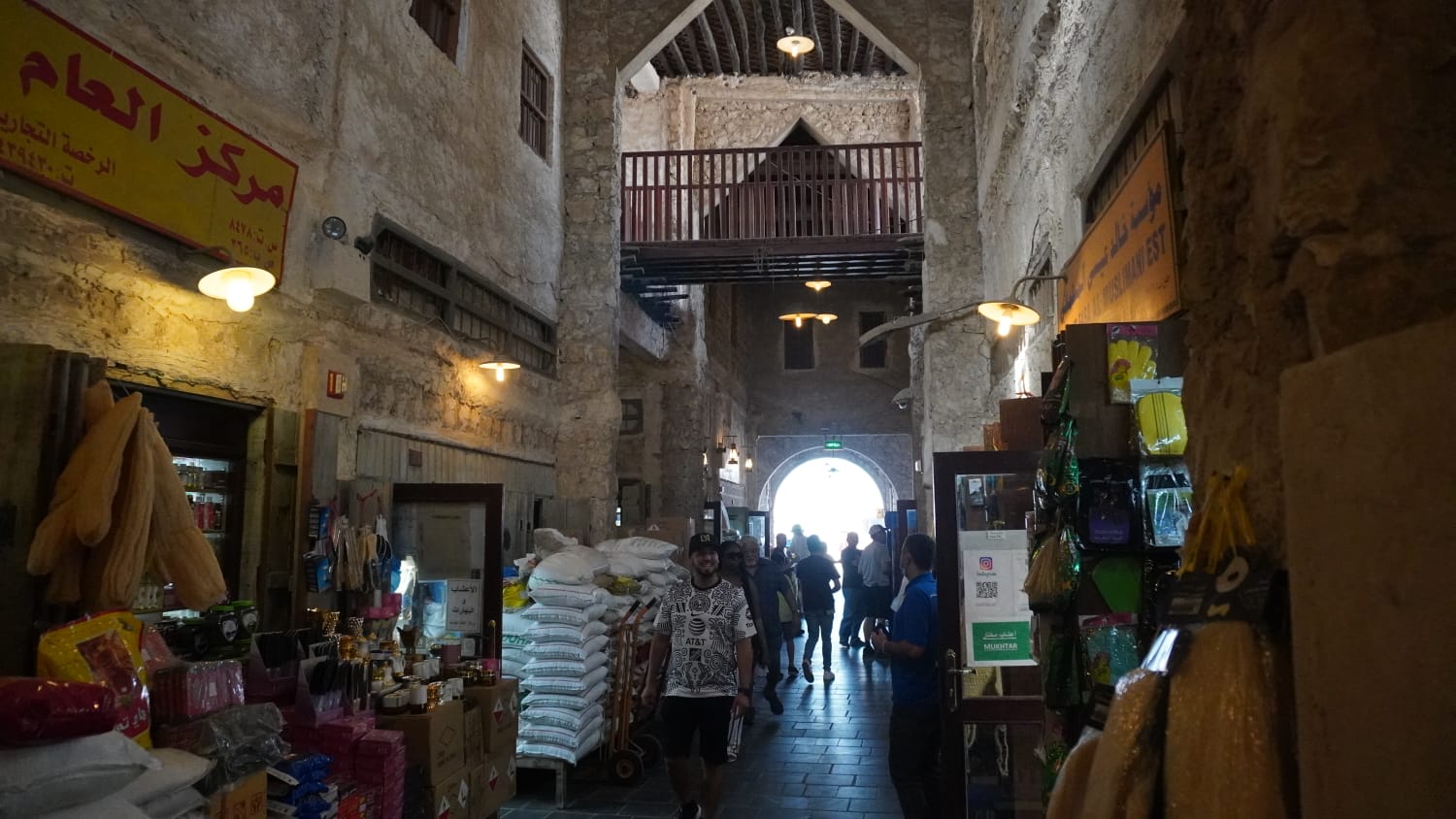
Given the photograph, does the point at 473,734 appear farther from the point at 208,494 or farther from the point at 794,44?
the point at 794,44

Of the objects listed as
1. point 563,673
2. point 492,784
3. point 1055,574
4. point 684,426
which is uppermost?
point 684,426

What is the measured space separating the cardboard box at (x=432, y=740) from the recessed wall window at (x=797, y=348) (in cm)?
1750

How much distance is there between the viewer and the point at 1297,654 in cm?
105

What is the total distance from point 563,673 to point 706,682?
173 centimetres

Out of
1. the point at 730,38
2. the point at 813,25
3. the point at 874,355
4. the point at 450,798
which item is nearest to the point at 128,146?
the point at 450,798

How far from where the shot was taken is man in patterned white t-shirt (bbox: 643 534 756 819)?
4.50 m

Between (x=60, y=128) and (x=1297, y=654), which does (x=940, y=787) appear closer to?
(x=1297, y=654)

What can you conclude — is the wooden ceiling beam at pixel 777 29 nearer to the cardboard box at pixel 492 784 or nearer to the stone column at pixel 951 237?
the stone column at pixel 951 237

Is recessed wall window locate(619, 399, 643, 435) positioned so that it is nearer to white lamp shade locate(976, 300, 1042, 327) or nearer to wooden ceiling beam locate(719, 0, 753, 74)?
wooden ceiling beam locate(719, 0, 753, 74)

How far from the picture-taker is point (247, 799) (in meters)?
3.06

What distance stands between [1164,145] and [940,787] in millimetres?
2886

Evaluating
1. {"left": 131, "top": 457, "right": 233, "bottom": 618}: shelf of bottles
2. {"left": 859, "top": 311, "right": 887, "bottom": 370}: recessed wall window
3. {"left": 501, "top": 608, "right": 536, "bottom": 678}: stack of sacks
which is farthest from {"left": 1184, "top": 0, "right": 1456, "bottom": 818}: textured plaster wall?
{"left": 859, "top": 311, "right": 887, "bottom": 370}: recessed wall window

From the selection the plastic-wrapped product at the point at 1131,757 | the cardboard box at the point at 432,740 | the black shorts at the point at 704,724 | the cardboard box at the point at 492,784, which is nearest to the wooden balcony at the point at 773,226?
the cardboard box at the point at 492,784

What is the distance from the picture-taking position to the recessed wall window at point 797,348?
21.5m
